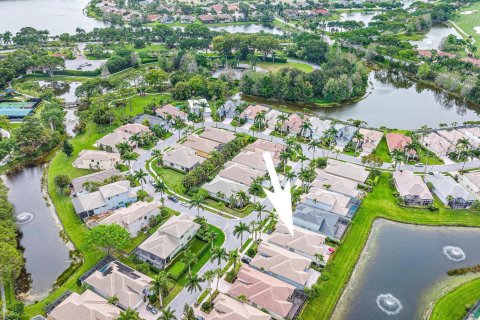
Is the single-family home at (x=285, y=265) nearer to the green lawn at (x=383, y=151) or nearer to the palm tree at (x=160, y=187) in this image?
the palm tree at (x=160, y=187)

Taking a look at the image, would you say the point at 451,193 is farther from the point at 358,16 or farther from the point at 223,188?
the point at 358,16

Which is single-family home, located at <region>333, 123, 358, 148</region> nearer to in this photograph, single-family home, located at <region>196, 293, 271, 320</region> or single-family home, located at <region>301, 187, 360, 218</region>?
single-family home, located at <region>301, 187, 360, 218</region>

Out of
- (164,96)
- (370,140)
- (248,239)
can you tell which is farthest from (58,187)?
(370,140)

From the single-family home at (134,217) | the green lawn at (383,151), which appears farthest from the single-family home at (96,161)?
the green lawn at (383,151)

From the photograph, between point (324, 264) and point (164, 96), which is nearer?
point (324, 264)

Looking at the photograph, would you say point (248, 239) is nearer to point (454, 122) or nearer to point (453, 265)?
point (453, 265)
